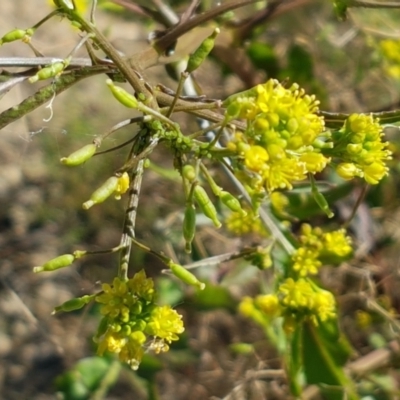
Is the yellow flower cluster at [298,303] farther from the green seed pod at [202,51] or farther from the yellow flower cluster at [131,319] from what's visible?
the green seed pod at [202,51]

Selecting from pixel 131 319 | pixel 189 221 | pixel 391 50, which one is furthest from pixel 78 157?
pixel 391 50

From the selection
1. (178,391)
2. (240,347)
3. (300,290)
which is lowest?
(178,391)

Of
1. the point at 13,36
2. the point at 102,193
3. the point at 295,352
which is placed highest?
the point at 13,36

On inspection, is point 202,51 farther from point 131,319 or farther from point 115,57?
point 131,319

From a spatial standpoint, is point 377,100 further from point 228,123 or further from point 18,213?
point 228,123

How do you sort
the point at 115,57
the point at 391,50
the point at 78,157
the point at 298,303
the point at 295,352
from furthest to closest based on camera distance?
the point at 391,50
the point at 295,352
the point at 298,303
the point at 115,57
the point at 78,157

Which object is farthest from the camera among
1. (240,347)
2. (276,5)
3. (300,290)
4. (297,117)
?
(240,347)

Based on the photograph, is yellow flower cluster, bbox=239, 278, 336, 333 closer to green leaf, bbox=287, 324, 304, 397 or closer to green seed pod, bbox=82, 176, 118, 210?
green leaf, bbox=287, 324, 304, 397

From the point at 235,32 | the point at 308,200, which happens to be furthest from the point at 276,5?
the point at 308,200
